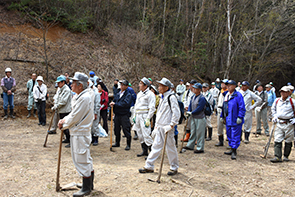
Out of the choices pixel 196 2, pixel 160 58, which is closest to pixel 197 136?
pixel 160 58

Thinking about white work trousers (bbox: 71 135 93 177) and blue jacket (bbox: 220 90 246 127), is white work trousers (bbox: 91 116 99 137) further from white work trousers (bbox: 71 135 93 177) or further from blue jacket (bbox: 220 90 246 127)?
blue jacket (bbox: 220 90 246 127)

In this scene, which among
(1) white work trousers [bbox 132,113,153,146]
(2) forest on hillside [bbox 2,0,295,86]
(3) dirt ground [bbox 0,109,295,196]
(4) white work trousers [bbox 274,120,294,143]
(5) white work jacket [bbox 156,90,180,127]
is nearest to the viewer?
(3) dirt ground [bbox 0,109,295,196]

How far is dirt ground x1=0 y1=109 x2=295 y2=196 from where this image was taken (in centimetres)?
438

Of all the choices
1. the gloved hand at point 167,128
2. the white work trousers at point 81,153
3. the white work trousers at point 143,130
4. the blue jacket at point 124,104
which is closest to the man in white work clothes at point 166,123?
the gloved hand at point 167,128

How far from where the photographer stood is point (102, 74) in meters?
18.1

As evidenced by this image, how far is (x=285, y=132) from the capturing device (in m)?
6.41

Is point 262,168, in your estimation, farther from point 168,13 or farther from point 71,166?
point 168,13

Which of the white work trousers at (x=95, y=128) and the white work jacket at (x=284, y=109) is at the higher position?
the white work jacket at (x=284, y=109)

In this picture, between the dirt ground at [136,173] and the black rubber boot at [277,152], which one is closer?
the dirt ground at [136,173]

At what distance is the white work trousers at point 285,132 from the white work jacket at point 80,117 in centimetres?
568

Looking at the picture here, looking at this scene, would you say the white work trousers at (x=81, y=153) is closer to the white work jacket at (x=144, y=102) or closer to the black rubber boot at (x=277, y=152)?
the white work jacket at (x=144, y=102)

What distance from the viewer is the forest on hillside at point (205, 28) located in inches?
825

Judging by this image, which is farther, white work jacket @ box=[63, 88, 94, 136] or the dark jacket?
the dark jacket

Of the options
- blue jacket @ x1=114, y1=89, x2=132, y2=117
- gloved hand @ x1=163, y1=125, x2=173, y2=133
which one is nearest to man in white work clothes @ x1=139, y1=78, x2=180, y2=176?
gloved hand @ x1=163, y1=125, x2=173, y2=133
